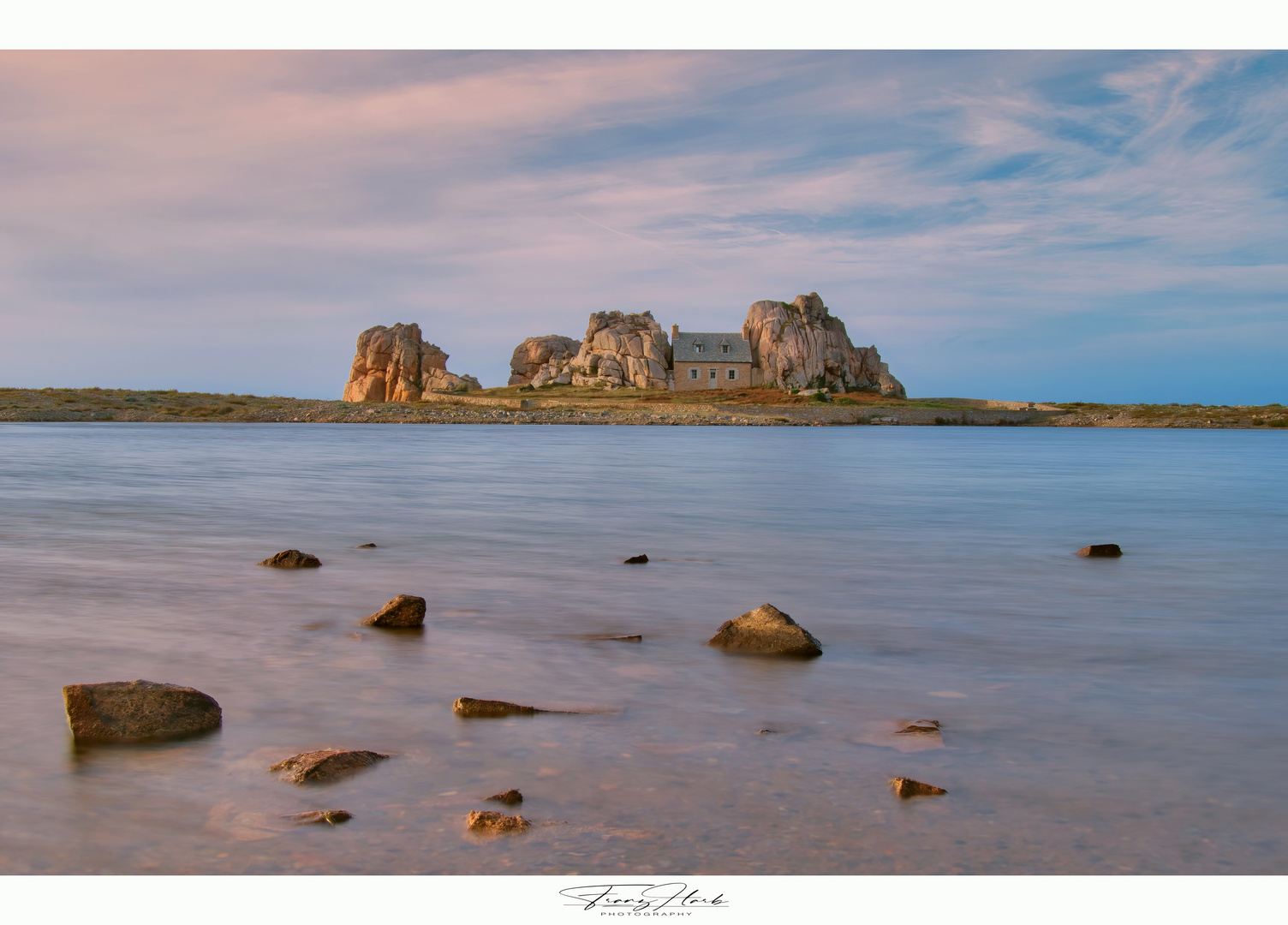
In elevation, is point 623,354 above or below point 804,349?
below

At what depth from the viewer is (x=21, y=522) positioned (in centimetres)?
1700

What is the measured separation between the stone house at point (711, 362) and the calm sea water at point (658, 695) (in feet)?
299

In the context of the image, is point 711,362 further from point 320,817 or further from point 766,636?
point 320,817

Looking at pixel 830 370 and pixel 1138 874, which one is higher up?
pixel 830 370

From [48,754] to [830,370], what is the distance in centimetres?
10810

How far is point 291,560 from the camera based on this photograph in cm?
1214

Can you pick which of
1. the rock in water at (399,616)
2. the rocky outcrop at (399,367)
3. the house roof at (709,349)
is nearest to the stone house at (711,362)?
the house roof at (709,349)

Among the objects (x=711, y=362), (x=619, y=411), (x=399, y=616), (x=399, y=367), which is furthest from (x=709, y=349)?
(x=399, y=616)

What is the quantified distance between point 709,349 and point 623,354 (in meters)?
9.29

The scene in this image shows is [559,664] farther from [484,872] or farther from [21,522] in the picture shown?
[21,522]

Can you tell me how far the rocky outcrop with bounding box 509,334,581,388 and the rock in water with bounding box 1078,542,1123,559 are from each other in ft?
342

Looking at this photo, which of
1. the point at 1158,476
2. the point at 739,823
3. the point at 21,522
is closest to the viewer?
the point at 739,823

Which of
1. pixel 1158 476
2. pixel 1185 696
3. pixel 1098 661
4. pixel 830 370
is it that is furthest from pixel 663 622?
pixel 830 370

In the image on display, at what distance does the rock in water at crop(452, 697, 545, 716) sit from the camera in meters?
6.04
